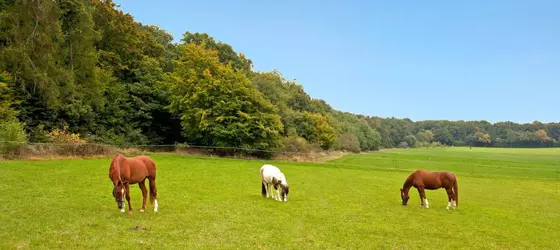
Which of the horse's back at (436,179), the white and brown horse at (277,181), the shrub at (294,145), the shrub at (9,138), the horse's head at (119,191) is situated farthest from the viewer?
the shrub at (294,145)

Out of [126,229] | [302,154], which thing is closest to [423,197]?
[126,229]

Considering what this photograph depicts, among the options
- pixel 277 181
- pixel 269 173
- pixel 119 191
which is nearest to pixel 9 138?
pixel 119 191

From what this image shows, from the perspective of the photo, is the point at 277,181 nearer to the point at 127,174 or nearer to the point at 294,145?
the point at 127,174

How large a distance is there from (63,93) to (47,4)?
16136mm

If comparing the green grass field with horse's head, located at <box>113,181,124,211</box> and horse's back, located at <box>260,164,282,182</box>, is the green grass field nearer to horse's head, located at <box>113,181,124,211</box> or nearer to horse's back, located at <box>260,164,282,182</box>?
horse's head, located at <box>113,181,124,211</box>

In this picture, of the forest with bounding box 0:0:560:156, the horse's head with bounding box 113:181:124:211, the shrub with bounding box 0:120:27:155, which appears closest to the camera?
the horse's head with bounding box 113:181:124:211

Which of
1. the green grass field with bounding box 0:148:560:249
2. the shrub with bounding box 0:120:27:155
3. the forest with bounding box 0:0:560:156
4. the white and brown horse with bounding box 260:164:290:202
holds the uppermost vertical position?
the forest with bounding box 0:0:560:156

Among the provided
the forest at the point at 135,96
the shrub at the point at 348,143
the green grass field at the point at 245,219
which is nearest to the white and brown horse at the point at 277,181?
the green grass field at the point at 245,219

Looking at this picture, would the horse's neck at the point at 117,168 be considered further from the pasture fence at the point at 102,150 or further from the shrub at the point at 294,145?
the shrub at the point at 294,145

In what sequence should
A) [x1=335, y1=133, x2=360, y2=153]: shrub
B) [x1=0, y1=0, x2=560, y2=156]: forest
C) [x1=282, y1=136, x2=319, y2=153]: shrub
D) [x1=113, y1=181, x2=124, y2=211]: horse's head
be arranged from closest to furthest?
[x1=113, y1=181, x2=124, y2=211]: horse's head → [x1=0, y1=0, x2=560, y2=156]: forest → [x1=282, y1=136, x2=319, y2=153]: shrub → [x1=335, y1=133, x2=360, y2=153]: shrub

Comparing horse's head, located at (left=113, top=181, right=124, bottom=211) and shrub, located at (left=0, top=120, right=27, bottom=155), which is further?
shrub, located at (left=0, top=120, right=27, bottom=155)

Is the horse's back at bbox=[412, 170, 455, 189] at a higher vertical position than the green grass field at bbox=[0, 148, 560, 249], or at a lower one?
higher

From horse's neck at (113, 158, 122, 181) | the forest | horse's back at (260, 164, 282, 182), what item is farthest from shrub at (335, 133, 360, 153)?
horse's neck at (113, 158, 122, 181)

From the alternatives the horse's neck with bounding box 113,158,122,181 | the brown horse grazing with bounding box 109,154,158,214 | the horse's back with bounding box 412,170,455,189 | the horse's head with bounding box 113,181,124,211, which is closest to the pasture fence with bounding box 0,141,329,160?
the brown horse grazing with bounding box 109,154,158,214
